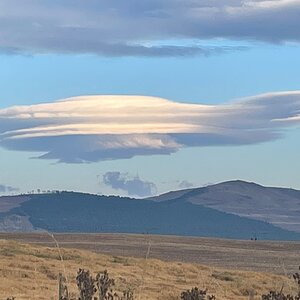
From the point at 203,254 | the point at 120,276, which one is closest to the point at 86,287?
the point at 120,276

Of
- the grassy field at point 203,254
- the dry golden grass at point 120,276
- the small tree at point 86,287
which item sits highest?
the grassy field at point 203,254

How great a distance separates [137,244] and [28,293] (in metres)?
57.1

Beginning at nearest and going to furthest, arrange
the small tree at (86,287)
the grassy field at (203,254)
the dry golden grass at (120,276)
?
1. the small tree at (86,287)
2. the dry golden grass at (120,276)
3. the grassy field at (203,254)

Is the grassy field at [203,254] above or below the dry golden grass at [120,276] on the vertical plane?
above

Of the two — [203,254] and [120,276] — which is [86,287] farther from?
[203,254]

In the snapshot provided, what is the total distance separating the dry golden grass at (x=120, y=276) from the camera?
33906 millimetres

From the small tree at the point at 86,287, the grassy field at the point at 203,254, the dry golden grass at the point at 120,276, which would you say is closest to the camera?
the small tree at the point at 86,287

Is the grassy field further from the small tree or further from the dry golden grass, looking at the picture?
→ the small tree

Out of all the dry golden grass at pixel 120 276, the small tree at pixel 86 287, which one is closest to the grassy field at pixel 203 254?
the dry golden grass at pixel 120 276

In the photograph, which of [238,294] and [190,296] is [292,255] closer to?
[238,294]

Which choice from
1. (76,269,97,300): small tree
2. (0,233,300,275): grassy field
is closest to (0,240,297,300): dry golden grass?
(0,233,300,275): grassy field

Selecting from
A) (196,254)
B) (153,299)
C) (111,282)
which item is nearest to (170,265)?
(153,299)

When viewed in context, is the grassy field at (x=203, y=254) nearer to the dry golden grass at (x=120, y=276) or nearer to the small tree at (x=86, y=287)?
the dry golden grass at (x=120, y=276)

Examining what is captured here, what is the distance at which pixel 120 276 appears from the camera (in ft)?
134
